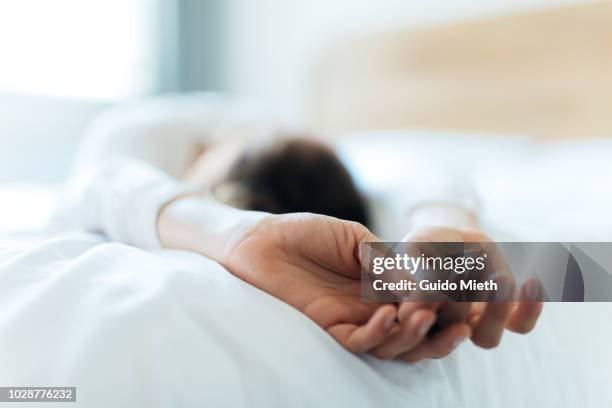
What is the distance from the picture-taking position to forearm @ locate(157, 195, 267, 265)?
0.39 meters

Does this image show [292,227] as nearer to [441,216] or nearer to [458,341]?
[458,341]

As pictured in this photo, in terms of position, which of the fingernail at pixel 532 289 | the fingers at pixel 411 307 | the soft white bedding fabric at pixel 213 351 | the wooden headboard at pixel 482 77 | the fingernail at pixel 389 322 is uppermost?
the wooden headboard at pixel 482 77

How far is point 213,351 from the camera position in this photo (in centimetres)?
29

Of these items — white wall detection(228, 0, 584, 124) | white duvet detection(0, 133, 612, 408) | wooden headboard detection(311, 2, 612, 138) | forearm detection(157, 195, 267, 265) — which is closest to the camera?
white duvet detection(0, 133, 612, 408)

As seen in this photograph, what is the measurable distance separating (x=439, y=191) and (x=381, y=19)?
4.09 feet

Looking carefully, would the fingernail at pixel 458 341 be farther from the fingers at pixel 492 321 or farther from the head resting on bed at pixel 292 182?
the head resting on bed at pixel 292 182

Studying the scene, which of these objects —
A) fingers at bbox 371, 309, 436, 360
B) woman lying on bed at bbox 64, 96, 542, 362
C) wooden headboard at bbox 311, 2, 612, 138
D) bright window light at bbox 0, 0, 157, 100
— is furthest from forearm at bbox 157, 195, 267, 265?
bright window light at bbox 0, 0, 157, 100

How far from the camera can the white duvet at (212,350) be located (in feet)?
0.91

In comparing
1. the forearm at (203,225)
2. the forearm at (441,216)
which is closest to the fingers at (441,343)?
the forearm at (203,225)

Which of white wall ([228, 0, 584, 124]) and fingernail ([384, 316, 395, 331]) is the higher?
white wall ([228, 0, 584, 124])

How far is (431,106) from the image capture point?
1609 mm

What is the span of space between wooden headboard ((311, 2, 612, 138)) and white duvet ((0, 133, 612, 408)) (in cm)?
103

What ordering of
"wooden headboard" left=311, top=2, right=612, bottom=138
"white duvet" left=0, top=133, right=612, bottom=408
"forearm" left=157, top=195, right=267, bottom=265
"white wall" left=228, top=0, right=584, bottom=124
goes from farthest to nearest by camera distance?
"white wall" left=228, top=0, right=584, bottom=124, "wooden headboard" left=311, top=2, right=612, bottom=138, "forearm" left=157, top=195, right=267, bottom=265, "white duvet" left=0, top=133, right=612, bottom=408

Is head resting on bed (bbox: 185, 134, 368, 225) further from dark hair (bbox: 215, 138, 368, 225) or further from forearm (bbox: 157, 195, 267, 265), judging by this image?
forearm (bbox: 157, 195, 267, 265)
